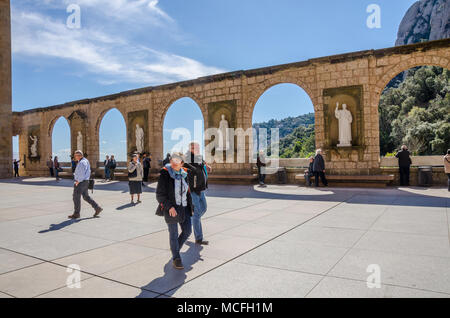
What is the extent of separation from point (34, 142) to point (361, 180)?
24.4 metres

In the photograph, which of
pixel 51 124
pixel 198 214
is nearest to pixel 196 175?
pixel 198 214

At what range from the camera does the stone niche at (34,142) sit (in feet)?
83.5

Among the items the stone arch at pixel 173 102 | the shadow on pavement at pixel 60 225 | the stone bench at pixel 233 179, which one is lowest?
the shadow on pavement at pixel 60 225

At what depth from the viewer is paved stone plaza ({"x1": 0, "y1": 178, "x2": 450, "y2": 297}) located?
3.22 m

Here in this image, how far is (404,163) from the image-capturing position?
39.3 feet

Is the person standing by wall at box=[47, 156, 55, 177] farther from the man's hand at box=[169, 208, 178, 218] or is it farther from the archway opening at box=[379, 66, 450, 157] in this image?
the archway opening at box=[379, 66, 450, 157]

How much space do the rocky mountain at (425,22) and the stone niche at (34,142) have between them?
224ft

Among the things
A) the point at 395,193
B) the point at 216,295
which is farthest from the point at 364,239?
the point at 395,193

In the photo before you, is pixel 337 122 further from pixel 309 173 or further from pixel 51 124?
pixel 51 124

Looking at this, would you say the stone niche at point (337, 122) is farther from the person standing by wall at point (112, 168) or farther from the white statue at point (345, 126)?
the person standing by wall at point (112, 168)

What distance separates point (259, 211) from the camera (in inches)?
302

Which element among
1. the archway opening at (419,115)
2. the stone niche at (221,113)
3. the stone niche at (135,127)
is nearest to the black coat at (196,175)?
the stone niche at (221,113)
